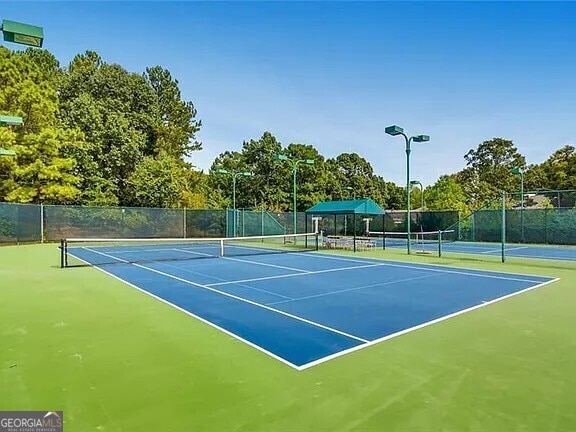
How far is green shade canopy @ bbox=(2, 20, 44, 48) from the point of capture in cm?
636

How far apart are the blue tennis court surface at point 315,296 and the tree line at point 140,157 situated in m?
15.4

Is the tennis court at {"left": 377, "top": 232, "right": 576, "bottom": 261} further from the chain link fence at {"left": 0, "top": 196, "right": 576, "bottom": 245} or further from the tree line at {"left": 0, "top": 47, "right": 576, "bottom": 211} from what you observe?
the tree line at {"left": 0, "top": 47, "right": 576, "bottom": 211}

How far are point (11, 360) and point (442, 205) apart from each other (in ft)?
133

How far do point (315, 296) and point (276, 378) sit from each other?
3.73m

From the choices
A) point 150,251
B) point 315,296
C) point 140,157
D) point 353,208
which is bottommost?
point 150,251

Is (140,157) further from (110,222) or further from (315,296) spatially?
(315,296)

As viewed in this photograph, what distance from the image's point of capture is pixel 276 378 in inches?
135

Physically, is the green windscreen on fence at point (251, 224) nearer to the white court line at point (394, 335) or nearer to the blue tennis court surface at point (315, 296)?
the blue tennis court surface at point (315, 296)

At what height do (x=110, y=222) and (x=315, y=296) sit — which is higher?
(x=110, y=222)

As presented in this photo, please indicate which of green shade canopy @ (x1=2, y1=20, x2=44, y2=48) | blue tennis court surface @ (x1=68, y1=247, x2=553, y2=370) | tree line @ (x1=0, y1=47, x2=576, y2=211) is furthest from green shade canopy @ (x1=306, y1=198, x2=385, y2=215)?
green shade canopy @ (x1=2, y1=20, x2=44, y2=48)

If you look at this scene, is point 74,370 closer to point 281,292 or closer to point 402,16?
point 281,292

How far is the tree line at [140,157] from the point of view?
76.1 ft

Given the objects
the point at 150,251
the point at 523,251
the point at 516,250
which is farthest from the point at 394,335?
the point at 516,250

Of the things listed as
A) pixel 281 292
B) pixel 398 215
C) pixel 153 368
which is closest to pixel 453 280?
pixel 281 292
